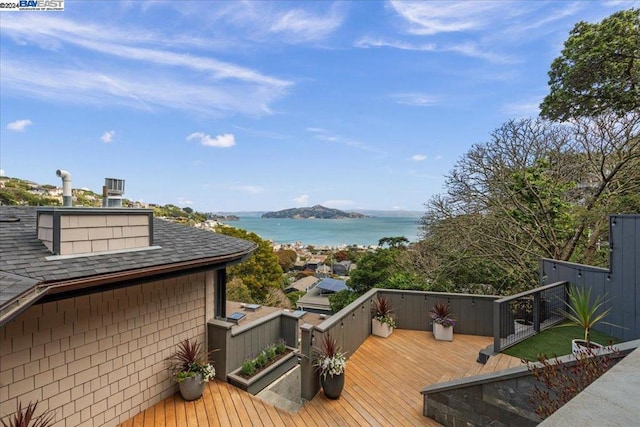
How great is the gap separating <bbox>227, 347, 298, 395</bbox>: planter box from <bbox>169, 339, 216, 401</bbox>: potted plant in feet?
1.64

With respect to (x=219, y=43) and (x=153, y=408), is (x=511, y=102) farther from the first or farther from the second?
(x=153, y=408)

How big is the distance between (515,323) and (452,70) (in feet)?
35.3

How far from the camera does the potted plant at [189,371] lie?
15.0 feet

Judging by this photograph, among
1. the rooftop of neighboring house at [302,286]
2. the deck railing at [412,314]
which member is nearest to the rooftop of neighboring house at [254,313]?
the deck railing at [412,314]

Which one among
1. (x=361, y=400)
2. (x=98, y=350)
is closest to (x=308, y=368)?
(x=361, y=400)

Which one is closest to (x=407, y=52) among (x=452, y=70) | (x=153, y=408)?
(x=452, y=70)

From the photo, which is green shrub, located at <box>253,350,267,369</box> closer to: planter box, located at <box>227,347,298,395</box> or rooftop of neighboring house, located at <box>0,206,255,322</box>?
planter box, located at <box>227,347,298,395</box>

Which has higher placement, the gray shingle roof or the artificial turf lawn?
the gray shingle roof

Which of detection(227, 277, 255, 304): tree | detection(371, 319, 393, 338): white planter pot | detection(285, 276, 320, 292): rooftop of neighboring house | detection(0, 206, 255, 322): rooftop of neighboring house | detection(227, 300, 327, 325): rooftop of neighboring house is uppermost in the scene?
detection(0, 206, 255, 322): rooftop of neighboring house

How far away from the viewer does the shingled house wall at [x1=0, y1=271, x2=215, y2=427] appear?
3266 millimetres

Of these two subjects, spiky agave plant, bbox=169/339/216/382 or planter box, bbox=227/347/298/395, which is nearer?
spiky agave plant, bbox=169/339/216/382

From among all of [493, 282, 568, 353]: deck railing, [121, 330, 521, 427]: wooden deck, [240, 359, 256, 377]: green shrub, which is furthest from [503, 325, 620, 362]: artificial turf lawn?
[240, 359, 256, 377]: green shrub

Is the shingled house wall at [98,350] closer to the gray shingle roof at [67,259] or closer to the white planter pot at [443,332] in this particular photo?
the gray shingle roof at [67,259]

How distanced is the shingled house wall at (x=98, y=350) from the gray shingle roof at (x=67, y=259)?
52 cm
